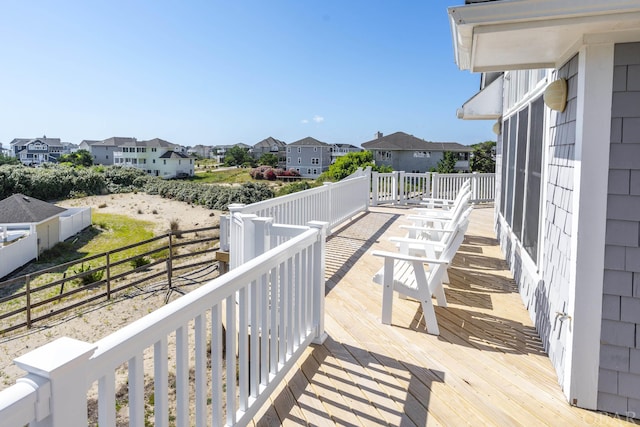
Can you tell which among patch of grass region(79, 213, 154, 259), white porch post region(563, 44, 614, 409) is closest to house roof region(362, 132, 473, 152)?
patch of grass region(79, 213, 154, 259)

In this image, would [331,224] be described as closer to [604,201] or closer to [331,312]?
[331,312]

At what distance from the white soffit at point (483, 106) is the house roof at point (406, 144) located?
3061 cm

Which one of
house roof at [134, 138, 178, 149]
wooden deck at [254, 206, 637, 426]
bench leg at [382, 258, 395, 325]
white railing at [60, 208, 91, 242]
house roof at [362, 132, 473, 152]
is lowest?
white railing at [60, 208, 91, 242]

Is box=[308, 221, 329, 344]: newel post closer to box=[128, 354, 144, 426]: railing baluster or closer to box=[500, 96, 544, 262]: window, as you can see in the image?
box=[128, 354, 144, 426]: railing baluster

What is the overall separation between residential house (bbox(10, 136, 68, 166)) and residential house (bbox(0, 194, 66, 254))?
218 feet

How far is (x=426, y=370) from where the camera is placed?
2.71 metres

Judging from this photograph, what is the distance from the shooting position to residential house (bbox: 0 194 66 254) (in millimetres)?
17766

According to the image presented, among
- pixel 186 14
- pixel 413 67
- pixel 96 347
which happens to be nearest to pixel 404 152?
pixel 413 67

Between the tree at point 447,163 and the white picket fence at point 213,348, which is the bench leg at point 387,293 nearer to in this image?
the white picket fence at point 213,348

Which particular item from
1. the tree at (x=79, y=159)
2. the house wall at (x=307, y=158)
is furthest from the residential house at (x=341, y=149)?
the tree at (x=79, y=159)

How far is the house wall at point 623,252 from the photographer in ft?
7.07

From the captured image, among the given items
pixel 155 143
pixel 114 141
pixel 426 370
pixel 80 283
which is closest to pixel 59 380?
pixel 426 370

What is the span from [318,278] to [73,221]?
22.1 meters

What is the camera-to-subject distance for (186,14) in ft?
76.0
